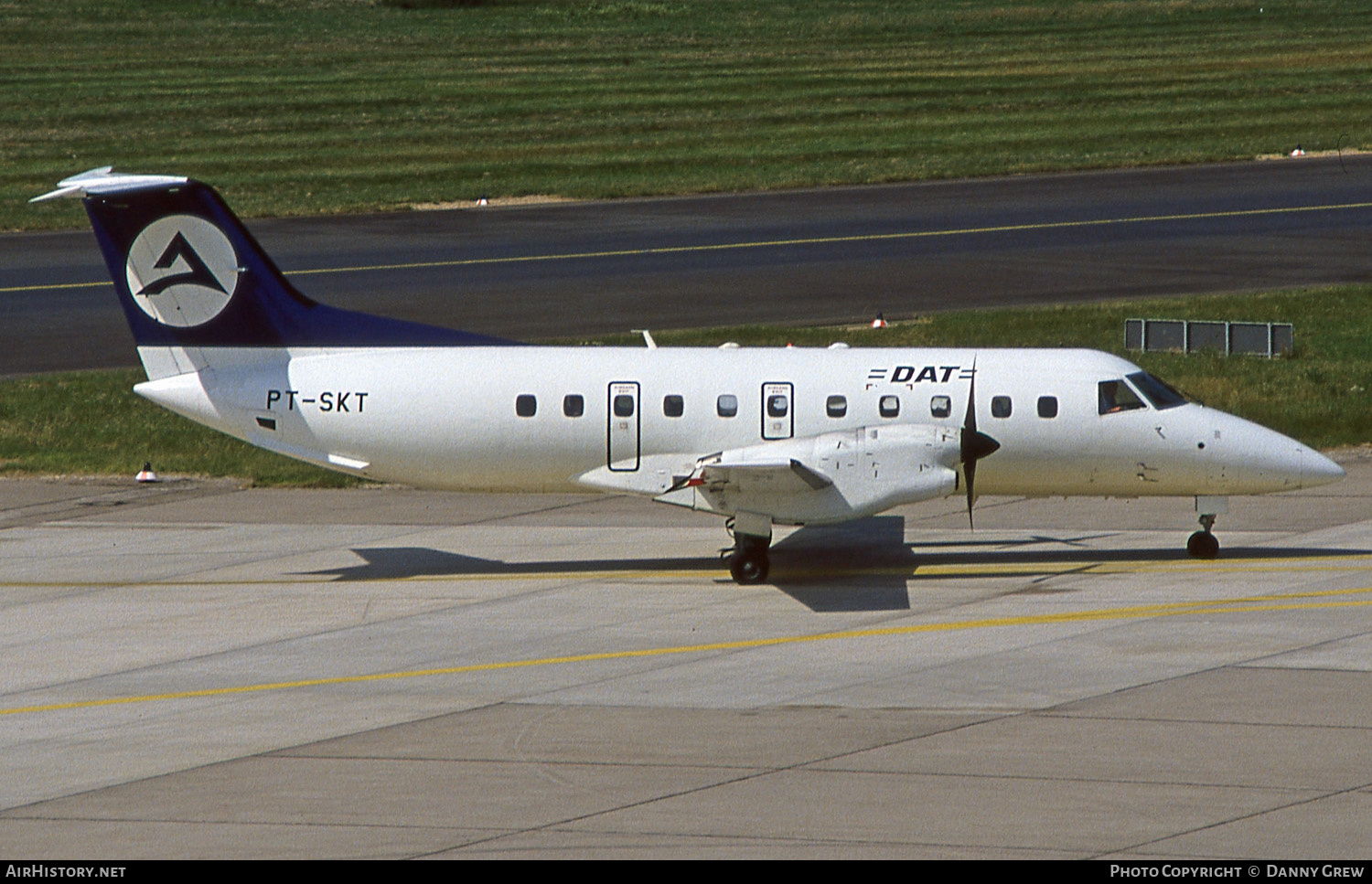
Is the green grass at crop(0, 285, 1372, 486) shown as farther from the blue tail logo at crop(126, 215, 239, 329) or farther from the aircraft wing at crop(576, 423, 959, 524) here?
the aircraft wing at crop(576, 423, 959, 524)

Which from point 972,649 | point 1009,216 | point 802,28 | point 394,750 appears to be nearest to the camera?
point 394,750

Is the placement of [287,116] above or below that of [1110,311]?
above

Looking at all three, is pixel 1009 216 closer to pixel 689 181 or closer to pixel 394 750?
pixel 689 181

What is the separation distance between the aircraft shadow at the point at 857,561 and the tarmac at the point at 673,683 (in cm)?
8

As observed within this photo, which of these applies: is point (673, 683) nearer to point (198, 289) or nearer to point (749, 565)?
point (749, 565)

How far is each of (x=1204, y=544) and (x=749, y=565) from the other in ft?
20.5

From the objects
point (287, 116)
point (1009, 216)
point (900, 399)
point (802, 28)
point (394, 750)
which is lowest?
point (394, 750)

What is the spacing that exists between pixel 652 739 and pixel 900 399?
8566 millimetres

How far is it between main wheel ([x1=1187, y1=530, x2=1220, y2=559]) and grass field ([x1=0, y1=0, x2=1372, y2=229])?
3486cm

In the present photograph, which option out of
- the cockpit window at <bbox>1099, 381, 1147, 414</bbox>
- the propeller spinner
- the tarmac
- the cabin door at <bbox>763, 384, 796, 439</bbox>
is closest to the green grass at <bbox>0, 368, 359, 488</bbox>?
the tarmac

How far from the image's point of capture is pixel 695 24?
98.7 meters

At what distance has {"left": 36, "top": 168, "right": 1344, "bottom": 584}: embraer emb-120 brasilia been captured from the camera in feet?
80.5

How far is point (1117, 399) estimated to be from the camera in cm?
2470

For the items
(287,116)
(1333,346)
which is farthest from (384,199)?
(1333,346)
